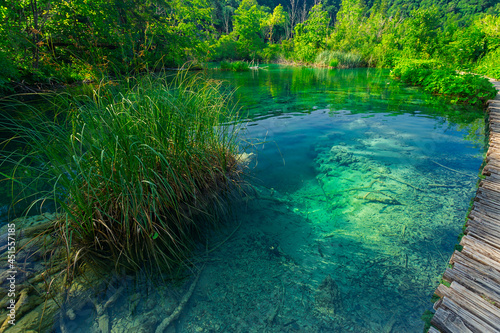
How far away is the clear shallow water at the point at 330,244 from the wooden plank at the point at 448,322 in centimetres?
17

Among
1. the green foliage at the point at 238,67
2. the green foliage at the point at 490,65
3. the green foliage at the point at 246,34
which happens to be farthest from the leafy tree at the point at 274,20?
the green foliage at the point at 490,65

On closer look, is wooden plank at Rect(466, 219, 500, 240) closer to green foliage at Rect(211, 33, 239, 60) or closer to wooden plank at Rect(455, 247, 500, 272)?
wooden plank at Rect(455, 247, 500, 272)

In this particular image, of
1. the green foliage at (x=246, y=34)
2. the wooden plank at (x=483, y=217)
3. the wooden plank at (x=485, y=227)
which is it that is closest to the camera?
the wooden plank at (x=485, y=227)

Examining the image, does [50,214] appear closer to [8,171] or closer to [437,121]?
[8,171]

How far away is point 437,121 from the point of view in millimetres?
5801

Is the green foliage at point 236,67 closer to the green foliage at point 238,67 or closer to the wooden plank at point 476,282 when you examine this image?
the green foliage at point 238,67

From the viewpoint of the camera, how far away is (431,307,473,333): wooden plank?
4.19 feet

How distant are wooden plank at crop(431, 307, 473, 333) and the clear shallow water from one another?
0.55 feet

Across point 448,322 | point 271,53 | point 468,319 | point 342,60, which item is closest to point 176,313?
point 448,322

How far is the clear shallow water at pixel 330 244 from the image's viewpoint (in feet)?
5.05

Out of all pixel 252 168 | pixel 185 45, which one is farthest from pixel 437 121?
pixel 185 45

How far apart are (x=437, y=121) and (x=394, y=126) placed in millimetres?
1353

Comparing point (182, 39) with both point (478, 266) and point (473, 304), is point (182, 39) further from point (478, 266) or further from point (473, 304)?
point (473, 304)

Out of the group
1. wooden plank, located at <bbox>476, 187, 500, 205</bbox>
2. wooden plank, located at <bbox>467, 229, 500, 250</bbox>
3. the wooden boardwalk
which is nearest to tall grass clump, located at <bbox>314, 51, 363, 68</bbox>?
wooden plank, located at <bbox>476, 187, 500, 205</bbox>
